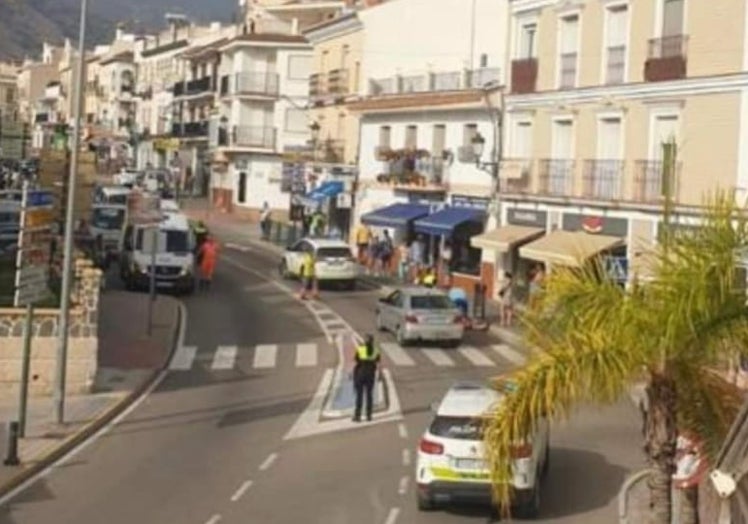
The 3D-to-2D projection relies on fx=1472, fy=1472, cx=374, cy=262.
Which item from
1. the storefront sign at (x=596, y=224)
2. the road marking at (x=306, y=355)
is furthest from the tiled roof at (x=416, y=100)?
the road marking at (x=306, y=355)

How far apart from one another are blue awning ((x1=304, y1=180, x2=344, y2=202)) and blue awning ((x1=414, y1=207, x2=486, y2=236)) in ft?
41.6

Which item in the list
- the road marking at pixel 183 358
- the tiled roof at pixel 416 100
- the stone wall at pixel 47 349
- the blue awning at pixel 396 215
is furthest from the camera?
the blue awning at pixel 396 215

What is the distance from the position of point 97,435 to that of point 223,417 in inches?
108

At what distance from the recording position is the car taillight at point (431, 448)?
18641 mm

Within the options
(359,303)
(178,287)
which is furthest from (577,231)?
(178,287)

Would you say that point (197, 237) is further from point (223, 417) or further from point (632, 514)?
point (632, 514)

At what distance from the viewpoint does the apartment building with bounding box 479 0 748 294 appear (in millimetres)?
35562

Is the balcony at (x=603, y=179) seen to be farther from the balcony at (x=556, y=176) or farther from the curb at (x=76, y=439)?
the curb at (x=76, y=439)

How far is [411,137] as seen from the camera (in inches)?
2224

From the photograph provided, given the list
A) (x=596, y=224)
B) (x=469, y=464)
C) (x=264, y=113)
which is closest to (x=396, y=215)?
(x=596, y=224)

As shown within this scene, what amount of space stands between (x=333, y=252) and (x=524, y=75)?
854 centimetres

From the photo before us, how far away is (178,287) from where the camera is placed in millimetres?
45938

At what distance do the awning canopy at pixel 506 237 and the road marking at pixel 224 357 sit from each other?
12454mm

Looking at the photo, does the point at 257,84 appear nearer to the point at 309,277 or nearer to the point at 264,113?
the point at 264,113
